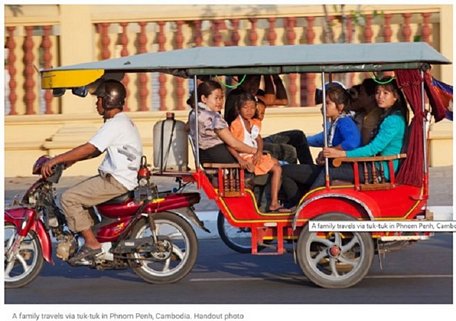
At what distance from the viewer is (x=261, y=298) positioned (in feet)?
28.8

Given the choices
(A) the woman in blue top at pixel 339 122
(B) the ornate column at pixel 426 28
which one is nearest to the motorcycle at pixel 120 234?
(A) the woman in blue top at pixel 339 122

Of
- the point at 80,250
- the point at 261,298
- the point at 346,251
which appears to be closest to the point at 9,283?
the point at 80,250

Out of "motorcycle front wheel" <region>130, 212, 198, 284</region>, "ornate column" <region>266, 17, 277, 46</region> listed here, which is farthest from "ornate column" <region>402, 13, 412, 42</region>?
"motorcycle front wheel" <region>130, 212, 198, 284</region>

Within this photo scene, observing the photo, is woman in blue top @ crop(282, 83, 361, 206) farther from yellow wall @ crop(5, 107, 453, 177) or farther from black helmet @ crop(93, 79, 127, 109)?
yellow wall @ crop(5, 107, 453, 177)

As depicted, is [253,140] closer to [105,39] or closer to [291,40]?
[291,40]

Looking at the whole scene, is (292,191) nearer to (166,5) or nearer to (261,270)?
(261,270)

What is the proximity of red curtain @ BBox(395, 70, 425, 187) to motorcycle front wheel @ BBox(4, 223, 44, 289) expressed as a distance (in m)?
2.74

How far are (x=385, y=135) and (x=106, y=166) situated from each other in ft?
6.85

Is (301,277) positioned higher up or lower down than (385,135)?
lower down

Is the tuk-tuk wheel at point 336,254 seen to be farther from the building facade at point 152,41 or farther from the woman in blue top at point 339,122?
the building facade at point 152,41

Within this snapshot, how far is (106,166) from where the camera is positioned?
9.30m

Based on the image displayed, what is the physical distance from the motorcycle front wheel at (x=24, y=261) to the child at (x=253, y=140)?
1683mm

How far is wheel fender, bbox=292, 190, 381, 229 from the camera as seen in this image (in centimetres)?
898

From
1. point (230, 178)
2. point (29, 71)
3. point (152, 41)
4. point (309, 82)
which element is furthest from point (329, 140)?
point (29, 71)
